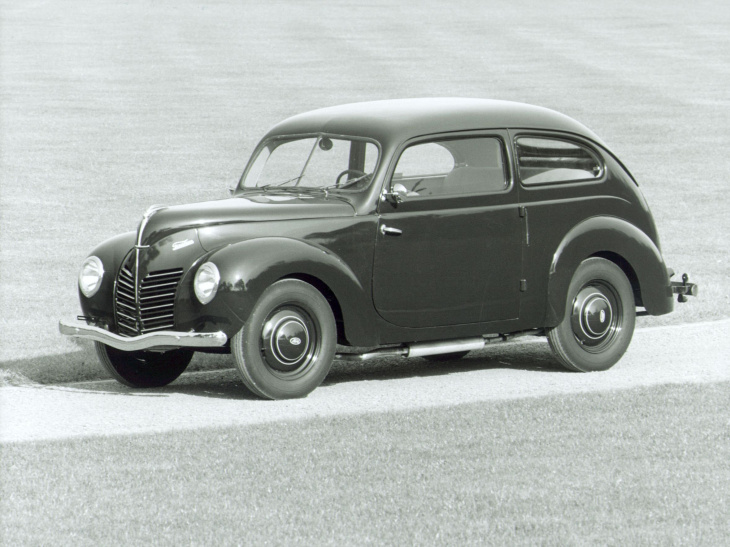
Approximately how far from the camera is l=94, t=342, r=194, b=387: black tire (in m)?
9.27

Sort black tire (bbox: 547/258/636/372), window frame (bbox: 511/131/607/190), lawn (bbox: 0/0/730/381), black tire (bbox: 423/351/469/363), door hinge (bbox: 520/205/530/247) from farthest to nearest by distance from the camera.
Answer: lawn (bbox: 0/0/730/381) < black tire (bbox: 423/351/469/363) < black tire (bbox: 547/258/636/372) < window frame (bbox: 511/131/607/190) < door hinge (bbox: 520/205/530/247)

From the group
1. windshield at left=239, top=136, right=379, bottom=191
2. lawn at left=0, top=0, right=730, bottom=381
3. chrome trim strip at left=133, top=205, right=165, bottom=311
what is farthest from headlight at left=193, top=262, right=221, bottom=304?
lawn at left=0, top=0, right=730, bottom=381

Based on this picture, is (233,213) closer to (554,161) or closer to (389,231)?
(389,231)

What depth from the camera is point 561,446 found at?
7.34 metres

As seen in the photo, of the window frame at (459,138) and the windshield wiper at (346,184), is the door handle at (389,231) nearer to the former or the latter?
the window frame at (459,138)

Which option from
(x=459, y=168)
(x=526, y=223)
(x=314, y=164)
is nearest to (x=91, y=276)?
(x=314, y=164)

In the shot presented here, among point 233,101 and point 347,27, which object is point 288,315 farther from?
point 347,27

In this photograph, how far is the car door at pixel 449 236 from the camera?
9039 millimetres

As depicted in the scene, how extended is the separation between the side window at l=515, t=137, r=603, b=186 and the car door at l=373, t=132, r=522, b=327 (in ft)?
0.54

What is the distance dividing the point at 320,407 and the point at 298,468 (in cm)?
158

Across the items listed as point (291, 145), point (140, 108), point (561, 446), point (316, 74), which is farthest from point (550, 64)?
point (561, 446)

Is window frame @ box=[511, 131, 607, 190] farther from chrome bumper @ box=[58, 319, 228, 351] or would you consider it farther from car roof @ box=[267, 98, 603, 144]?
chrome bumper @ box=[58, 319, 228, 351]

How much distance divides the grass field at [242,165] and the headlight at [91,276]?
107 cm

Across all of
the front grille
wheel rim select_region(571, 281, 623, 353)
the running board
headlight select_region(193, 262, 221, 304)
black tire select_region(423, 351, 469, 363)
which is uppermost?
headlight select_region(193, 262, 221, 304)
